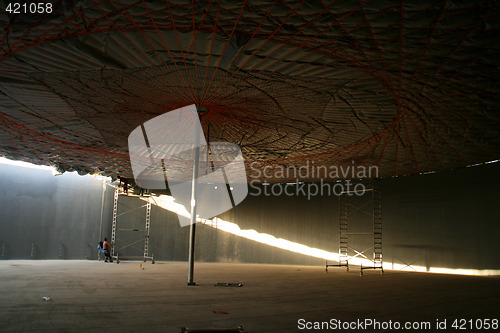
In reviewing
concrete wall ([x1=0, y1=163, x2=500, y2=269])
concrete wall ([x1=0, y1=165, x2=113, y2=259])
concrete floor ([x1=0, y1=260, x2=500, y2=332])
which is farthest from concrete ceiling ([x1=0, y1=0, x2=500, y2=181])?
concrete wall ([x1=0, y1=165, x2=113, y2=259])

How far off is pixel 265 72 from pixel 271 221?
65.9ft

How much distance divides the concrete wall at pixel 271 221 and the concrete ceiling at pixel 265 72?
5221mm

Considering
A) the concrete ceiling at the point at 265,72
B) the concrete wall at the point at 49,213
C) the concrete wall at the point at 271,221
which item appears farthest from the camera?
the concrete wall at the point at 49,213

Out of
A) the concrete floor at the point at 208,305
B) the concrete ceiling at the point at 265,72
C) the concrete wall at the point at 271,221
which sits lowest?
the concrete floor at the point at 208,305

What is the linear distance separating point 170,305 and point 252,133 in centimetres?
953

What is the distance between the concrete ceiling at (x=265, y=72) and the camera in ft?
27.6

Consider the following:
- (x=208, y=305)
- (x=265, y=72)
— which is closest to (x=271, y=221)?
(x=265, y=72)

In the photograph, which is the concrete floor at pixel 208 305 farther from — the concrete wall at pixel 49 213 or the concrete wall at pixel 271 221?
the concrete wall at pixel 49 213

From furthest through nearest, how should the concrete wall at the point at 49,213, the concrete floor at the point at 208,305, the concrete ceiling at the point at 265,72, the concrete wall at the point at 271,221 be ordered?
the concrete wall at the point at 49,213 → the concrete wall at the point at 271,221 → the concrete ceiling at the point at 265,72 → the concrete floor at the point at 208,305

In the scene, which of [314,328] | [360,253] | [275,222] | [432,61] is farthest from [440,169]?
[314,328]

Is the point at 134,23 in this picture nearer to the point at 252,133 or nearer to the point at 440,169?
the point at 252,133

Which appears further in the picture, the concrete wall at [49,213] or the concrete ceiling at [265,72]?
the concrete wall at [49,213]

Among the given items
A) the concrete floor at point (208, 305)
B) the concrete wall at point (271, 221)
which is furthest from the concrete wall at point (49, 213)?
the concrete floor at point (208, 305)

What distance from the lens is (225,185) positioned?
31.0 metres
